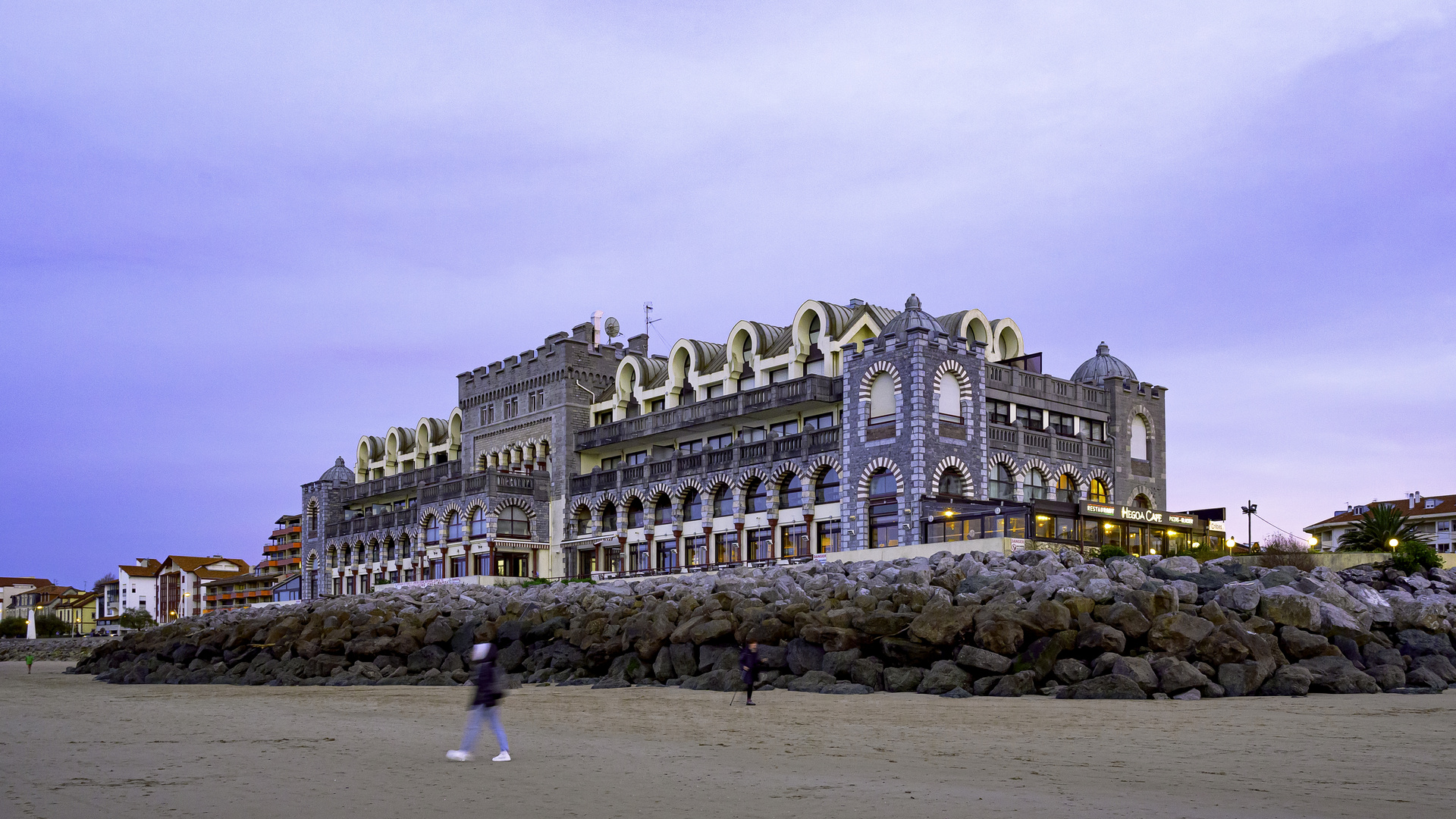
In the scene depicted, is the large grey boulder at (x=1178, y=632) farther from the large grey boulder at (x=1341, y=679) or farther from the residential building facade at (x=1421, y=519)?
the residential building facade at (x=1421, y=519)

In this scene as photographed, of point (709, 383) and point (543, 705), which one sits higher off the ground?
point (709, 383)

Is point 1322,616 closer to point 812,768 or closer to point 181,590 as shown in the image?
point 812,768

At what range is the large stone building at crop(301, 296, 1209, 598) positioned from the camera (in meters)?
52.4

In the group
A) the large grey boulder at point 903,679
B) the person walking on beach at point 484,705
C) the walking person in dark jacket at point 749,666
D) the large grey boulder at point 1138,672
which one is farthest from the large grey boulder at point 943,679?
the person walking on beach at point 484,705

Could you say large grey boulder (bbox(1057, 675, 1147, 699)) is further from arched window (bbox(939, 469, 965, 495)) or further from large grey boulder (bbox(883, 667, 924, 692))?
arched window (bbox(939, 469, 965, 495))

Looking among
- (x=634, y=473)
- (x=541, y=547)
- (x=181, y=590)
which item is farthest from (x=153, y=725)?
(x=181, y=590)

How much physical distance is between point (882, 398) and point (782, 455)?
7.11m

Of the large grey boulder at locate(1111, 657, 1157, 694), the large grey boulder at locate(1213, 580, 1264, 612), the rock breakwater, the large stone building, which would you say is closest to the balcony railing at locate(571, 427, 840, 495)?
the large stone building

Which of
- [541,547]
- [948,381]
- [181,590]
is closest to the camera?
[948,381]

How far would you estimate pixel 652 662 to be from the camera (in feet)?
105

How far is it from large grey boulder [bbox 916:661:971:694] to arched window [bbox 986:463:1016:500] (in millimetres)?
28662

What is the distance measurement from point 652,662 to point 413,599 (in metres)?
19.4

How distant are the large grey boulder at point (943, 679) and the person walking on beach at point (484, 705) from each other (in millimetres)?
11563

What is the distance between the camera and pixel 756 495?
6109cm
